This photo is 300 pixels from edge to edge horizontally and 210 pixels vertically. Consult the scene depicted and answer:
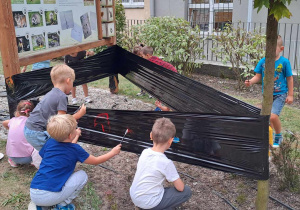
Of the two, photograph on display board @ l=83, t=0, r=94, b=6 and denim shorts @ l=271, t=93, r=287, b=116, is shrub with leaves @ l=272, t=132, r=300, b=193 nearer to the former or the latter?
denim shorts @ l=271, t=93, r=287, b=116

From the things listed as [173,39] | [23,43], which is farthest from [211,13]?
[23,43]

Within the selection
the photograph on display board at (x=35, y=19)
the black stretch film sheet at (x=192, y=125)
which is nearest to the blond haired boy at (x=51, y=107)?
the black stretch film sheet at (x=192, y=125)

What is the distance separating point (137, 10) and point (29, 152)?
878 cm

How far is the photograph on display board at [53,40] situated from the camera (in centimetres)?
419

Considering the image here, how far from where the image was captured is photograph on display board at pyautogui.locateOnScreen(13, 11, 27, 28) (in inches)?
142

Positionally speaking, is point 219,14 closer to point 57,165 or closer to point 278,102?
point 278,102

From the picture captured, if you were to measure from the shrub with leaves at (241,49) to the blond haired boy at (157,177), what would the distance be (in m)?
4.38

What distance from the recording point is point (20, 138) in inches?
132

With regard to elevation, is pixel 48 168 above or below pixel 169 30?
below

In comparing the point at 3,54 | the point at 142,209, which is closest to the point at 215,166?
the point at 142,209

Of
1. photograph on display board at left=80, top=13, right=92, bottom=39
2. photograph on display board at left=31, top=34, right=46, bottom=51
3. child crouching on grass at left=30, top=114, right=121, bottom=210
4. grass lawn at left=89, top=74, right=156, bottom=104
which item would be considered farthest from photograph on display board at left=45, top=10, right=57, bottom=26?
grass lawn at left=89, top=74, right=156, bottom=104

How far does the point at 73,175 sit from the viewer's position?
259 centimetres

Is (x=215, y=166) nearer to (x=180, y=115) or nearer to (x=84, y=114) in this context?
(x=180, y=115)

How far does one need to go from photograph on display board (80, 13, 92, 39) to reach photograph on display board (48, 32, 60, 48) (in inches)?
28.3
